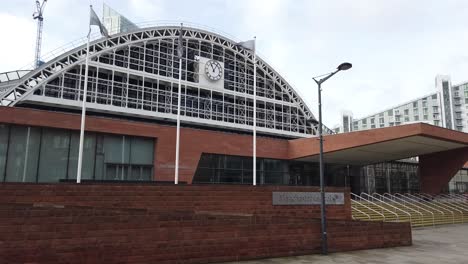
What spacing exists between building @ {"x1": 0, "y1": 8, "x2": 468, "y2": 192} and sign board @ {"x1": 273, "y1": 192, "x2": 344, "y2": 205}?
29.8 ft

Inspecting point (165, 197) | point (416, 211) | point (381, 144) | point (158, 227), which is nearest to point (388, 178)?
point (416, 211)

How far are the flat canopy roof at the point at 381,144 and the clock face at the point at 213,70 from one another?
15.6 m

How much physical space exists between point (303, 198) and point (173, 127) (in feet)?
41.9

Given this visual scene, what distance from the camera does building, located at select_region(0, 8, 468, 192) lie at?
79.5ft

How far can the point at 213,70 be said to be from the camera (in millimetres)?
45438

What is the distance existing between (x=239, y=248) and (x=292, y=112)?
1644 inches

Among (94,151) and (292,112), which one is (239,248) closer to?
(94,151)

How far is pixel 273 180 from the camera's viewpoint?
3306cm

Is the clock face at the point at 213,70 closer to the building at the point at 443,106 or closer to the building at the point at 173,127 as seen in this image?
the building at the point at 173,127

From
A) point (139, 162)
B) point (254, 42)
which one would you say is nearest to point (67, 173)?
point (139, 162)

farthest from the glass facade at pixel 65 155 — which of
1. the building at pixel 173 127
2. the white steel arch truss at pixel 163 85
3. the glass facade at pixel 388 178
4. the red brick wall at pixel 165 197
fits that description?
the glass facade at pixel 388 178

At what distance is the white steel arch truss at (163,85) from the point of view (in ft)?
123

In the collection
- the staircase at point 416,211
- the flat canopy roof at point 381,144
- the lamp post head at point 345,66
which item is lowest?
the staircase at point 416,211

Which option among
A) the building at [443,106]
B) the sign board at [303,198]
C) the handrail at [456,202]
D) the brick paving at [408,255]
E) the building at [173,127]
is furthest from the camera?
the building at [443,106]
